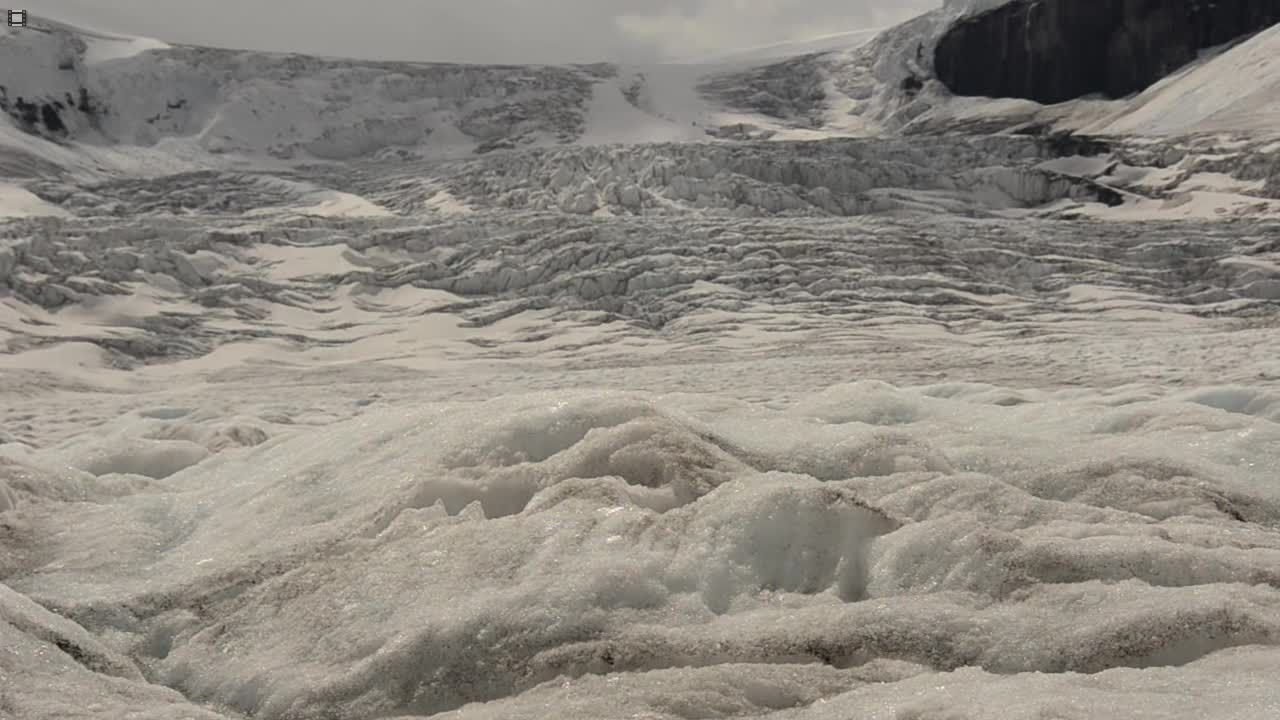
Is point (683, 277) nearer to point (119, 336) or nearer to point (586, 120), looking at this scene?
point (119, 336)

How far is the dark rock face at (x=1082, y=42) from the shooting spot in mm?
41375

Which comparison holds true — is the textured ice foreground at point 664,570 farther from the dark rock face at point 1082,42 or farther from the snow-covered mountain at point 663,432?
the dark rock face at point 1082,42

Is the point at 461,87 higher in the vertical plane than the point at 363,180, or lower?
higher

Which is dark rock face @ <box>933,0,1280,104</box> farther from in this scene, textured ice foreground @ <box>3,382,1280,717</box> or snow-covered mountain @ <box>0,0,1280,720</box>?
textured ice foreground @ <box>3,382,1280,717</box>

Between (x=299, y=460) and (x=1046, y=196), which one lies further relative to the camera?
(x=1046, y=196)

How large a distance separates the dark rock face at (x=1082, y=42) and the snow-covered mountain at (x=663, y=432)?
8980mm

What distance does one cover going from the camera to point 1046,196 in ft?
81.3

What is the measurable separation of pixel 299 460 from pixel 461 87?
40336 millimetres

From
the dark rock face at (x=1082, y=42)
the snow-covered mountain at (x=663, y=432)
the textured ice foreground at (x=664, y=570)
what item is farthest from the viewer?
the dark rock face at (x=1082, y=42)

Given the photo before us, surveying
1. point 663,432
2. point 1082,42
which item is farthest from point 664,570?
point 1082,42

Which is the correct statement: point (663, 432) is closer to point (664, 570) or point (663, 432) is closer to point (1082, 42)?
point (664, 570)

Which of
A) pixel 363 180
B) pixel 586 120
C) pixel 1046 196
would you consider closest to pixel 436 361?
pixel 1046 196

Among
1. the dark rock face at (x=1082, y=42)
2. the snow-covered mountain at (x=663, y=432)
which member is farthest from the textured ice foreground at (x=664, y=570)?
the dark rock face at (x=1082, y=42)

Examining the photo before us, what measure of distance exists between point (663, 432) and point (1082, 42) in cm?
4405
